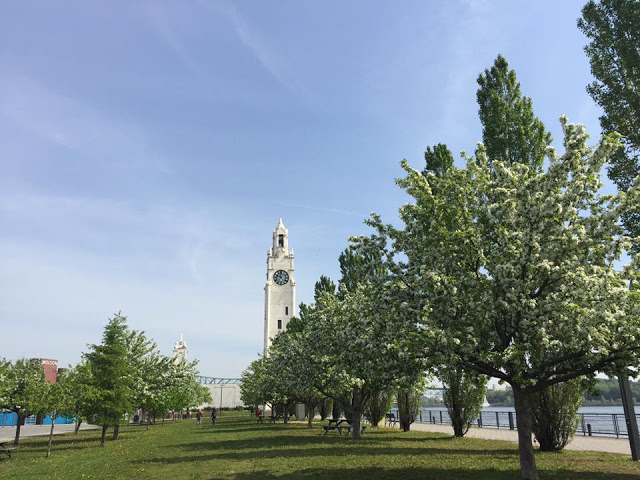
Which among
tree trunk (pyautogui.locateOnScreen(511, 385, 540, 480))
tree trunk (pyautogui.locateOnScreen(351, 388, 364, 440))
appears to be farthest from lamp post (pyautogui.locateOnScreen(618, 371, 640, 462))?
tree trunk (pyautogui.locateOnScreen(351, 388, 364, 440))

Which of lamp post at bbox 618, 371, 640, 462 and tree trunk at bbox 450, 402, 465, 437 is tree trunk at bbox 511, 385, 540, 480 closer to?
lamp post at bbox 618, 371, 640, 462

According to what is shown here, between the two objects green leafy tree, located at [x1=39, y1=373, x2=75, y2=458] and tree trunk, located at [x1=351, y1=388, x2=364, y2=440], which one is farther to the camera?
tree trunk, located at [x1=351, y1=388, x2=364, y2=440]

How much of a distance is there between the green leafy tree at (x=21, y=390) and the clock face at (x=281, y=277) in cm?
8049

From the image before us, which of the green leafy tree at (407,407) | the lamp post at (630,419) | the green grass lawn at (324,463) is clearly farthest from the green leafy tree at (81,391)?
the lamp post at (630,419)

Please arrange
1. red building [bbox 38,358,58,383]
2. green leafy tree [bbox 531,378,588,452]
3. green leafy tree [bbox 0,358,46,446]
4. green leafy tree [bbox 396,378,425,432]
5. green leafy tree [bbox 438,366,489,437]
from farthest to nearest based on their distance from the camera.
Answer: red building [bbox 38,358,58,383]
green leafy tree [bbox 396,378,425,432]
green leafy tree [bbox 438,366,489,437]
green leafy tree [bbox 0,358,46,446]
green leafy tree [bbox 531,378,588,452]

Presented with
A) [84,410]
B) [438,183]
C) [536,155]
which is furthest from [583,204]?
[84,410]

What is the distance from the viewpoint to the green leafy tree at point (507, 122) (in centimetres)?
1959

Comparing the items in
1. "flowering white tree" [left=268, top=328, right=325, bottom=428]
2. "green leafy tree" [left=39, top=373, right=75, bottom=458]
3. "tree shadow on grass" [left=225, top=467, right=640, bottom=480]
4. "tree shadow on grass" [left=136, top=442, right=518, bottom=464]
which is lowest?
"tree shadow on grass" [left=136, top=442, right=518, bottom=464]

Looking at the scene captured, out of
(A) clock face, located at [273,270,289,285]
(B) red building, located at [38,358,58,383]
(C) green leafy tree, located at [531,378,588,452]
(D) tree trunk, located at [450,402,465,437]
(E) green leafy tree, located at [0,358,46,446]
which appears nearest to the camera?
(C) green leafy tree, located at [531,378,588,452]

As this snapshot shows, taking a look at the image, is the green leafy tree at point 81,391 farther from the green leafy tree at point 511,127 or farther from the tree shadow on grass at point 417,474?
the green leafy tree at point 511,127

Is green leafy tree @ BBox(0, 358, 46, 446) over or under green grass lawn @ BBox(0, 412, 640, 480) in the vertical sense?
over

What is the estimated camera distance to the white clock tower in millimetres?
106875

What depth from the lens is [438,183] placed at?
15430 mm

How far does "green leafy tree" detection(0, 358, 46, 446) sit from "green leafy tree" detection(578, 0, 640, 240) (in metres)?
30.2
